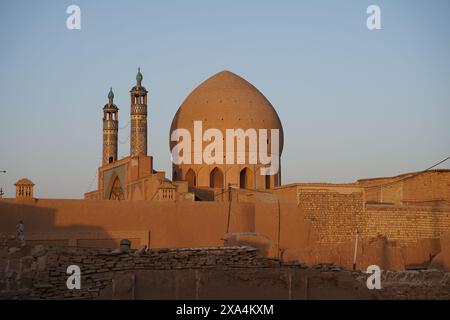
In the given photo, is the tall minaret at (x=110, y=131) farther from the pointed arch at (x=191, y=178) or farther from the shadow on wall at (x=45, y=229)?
the shadow on wall at (x=45, y=229)

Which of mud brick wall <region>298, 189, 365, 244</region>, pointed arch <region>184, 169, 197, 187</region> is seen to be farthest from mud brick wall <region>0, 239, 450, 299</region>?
pointed arch <region>184, 169, 197, 187</region>

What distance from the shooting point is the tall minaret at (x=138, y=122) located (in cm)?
3575

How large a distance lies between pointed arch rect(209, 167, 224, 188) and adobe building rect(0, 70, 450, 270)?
53 mm

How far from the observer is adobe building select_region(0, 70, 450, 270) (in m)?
23.3

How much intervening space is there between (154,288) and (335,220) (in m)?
13.7

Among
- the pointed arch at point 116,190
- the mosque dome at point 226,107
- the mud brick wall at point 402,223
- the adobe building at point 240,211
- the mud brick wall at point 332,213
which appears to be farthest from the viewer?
the pointed arch at point 116,190

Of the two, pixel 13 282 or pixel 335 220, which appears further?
pixel 335 220

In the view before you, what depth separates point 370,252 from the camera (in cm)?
2194

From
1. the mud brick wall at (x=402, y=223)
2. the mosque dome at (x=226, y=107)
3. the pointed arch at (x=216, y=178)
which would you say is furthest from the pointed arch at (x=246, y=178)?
the mud brick wall at (x=402, y=223)

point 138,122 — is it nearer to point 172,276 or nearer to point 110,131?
point 110,131

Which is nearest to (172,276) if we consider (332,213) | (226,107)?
(332,213)

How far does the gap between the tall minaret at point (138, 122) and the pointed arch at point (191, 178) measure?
83.0 inches
